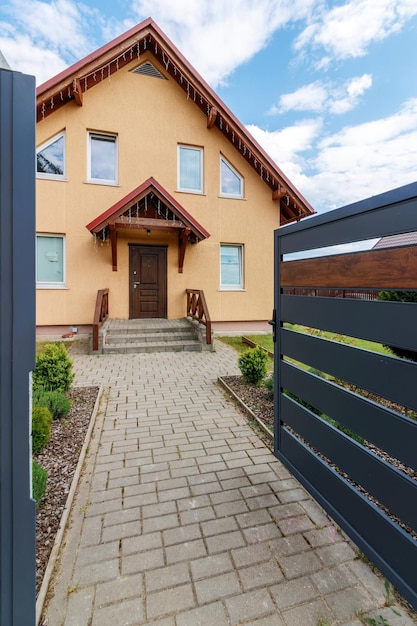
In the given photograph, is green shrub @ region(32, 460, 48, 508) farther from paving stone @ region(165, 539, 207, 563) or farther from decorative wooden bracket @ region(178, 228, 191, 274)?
decorative wooden bracket @ region(178, 228, 191, 274)

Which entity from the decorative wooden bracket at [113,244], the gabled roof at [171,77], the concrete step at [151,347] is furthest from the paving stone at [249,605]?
the gabled roof at [171,77]

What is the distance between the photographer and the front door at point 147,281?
9633mm

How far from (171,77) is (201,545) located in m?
12.0

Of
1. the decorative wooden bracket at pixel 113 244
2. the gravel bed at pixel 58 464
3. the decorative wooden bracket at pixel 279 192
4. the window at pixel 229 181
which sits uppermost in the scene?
the window at pixel 229 181

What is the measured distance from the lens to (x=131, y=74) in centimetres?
934

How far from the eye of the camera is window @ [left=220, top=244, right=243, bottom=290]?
10.5 meters

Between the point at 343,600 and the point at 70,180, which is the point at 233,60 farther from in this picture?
the point at 343,600

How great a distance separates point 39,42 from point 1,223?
11798 mm

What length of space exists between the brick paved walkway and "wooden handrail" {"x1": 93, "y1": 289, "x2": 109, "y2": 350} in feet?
13.6

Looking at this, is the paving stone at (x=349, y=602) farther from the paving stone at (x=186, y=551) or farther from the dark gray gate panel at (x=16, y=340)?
the dark gray gate panel at (x=16, y=340)

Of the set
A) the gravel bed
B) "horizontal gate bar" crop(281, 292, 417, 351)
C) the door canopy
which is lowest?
the gravel bed

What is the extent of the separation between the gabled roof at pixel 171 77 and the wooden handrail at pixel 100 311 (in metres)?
5.31

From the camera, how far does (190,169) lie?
10.1 m

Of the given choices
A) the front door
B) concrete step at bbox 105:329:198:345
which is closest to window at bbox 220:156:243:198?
the front door
